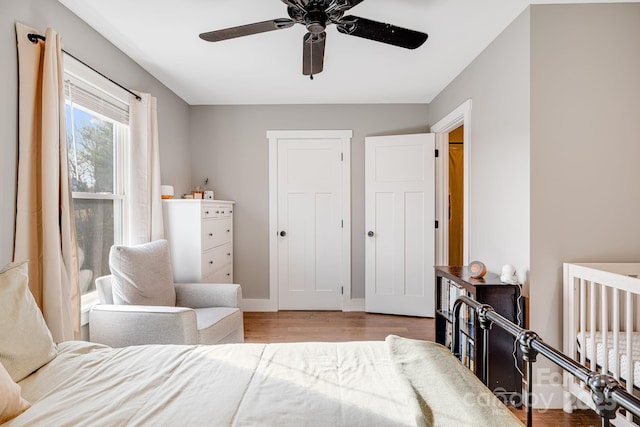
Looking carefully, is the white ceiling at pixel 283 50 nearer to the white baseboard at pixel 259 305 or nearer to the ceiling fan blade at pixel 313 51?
the ceiling fan blade at pixel 313 51

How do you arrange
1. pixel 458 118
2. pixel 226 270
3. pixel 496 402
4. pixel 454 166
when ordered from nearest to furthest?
1. pixel 496 402
2. pixel 458 118
3. pixel 226 270
4. pixel 454 166

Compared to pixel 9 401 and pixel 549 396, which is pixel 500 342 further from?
pixel 9 401

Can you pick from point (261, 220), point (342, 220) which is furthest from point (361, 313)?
point (261, 220)

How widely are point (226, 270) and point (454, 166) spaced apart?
3.36m

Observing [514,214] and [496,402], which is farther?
[514,214]

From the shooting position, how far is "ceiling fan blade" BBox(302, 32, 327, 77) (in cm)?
181

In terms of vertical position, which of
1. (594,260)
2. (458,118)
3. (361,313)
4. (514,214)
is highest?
(458,118)

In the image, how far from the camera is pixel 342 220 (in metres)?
3.87

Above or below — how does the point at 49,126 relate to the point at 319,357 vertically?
above

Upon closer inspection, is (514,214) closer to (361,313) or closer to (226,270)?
(361,313)

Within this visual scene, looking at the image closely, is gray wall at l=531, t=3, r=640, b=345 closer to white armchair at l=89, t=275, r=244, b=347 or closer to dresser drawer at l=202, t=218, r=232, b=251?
white armchair at l=89, t=275, r=244, b=347

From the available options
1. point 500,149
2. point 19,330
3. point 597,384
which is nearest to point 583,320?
point 500,149

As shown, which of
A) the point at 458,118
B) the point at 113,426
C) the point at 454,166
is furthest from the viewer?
the point at 454,166

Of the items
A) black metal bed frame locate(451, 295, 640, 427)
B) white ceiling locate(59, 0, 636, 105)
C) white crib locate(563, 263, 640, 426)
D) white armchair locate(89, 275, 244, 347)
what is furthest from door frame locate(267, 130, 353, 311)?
black metal bed frame locate(451, 295, 640, 427)
